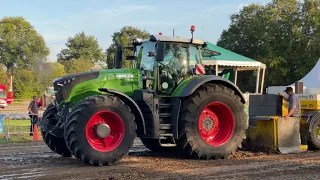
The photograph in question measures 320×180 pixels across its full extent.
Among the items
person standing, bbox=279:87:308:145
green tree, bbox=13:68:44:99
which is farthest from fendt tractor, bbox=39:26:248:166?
green tree, bbox=13:68:44:99

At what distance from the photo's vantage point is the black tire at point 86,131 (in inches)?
285

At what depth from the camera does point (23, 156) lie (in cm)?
952

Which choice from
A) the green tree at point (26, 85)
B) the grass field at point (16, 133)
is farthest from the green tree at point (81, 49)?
the grass field at point (16, 133)

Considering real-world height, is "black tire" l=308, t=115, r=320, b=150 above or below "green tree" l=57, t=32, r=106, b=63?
below

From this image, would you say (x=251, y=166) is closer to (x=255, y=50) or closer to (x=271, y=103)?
(x=271, y=103)

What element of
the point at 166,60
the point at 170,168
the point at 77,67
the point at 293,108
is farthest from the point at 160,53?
the point at 77,67

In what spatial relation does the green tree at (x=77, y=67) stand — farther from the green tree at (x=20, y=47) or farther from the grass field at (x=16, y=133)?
the grass field at (x=16, y=133)

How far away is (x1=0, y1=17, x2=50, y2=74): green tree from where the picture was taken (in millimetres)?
58938

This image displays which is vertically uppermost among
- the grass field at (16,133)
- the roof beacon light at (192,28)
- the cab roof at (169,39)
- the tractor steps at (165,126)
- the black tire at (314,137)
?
the roof beacon light at (192,28)

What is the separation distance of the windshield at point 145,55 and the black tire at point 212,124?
101 cm

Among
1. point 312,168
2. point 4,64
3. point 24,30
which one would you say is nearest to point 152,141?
point 312,168

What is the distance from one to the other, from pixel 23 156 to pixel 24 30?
199 ft

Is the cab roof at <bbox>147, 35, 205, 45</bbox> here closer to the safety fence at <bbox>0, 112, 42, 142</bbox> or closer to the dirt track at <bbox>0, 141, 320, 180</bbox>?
the dirt track at <bbox>0, 141, 320, 180</bbox>

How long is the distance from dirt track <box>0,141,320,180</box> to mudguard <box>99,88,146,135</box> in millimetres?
660
